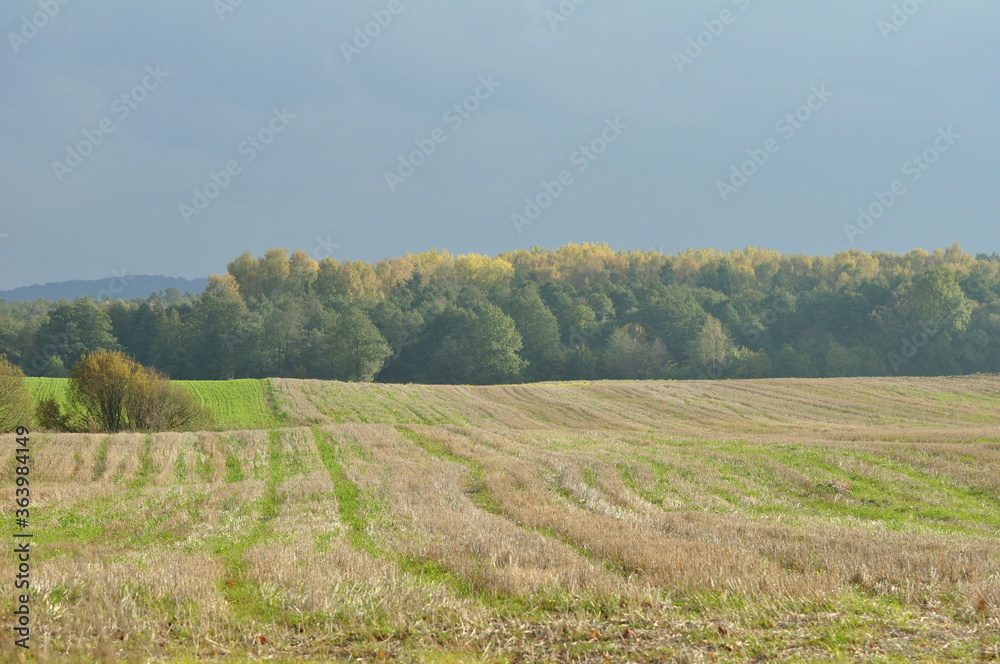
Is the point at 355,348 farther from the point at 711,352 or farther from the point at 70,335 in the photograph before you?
the point at 711,352

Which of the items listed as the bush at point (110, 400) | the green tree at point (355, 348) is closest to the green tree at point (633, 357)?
the green tree at point (355, 348)

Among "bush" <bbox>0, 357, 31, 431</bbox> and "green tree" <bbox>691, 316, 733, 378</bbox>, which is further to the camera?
"green tree" <bbox>691, 316, 733, 378</bbox>

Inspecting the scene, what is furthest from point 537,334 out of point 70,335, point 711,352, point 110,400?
point 110,400

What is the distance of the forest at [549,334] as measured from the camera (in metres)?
93.1

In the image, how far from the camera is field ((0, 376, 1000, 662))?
8250mm

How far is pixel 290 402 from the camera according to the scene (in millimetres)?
53594

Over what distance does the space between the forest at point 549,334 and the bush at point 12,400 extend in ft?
143

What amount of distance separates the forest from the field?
188ft

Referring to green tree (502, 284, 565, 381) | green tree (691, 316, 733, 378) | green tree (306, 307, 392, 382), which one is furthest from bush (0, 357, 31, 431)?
green tree (691, 316, 733, 378)

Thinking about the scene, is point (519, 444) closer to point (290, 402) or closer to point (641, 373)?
point (290, 402)

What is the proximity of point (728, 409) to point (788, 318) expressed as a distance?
209ft

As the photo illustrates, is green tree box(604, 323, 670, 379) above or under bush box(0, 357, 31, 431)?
above

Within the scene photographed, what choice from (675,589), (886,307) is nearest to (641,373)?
(886,307)

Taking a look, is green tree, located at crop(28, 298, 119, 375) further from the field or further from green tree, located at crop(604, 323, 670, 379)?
the field
